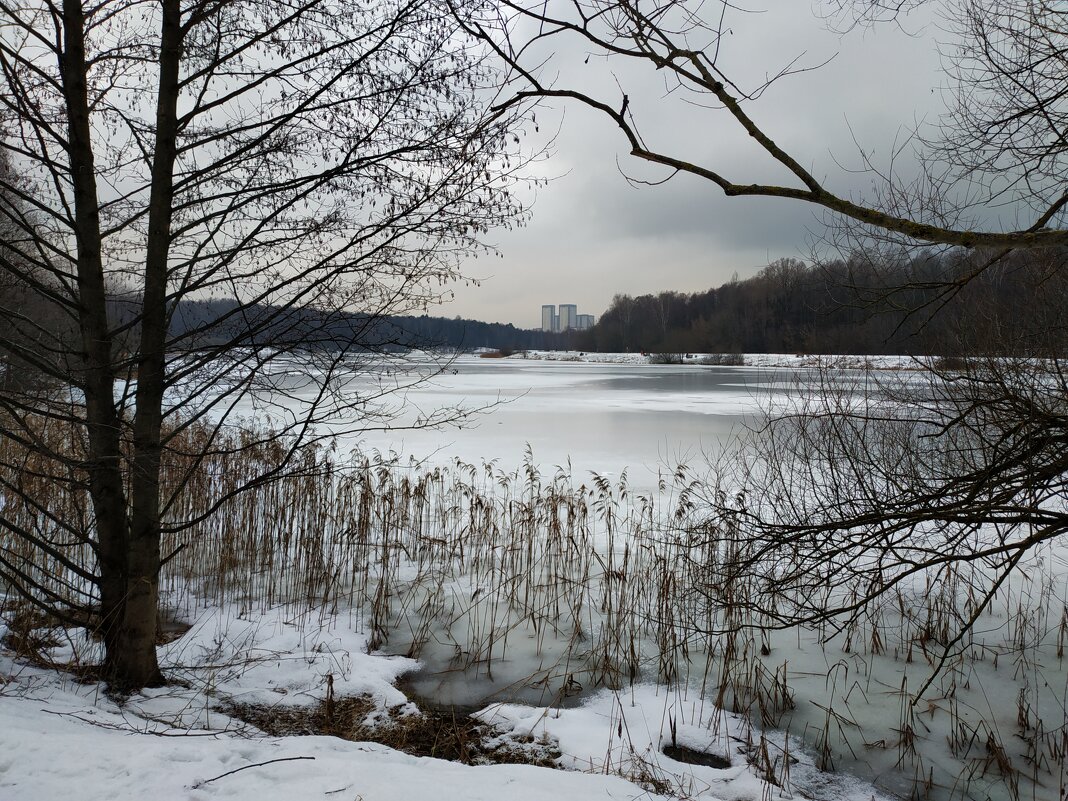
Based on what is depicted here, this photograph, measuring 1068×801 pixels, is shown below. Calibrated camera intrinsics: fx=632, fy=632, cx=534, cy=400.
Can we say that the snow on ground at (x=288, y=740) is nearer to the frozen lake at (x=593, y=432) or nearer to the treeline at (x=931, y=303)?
the frozen lake at (x=593, y=432)

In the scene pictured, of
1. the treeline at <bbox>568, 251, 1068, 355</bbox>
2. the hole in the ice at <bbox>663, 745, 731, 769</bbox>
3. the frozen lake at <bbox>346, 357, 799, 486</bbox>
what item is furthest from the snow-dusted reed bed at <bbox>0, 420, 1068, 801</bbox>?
the treeline at <bbox>568, 251, 1068, 355</bbox>

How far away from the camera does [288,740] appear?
9.35ft

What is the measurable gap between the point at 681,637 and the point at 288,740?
3058mm

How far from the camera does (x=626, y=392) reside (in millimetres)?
24266

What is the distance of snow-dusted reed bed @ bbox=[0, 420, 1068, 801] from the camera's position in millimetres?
3625

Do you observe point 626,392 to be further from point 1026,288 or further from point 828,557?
point 828,557

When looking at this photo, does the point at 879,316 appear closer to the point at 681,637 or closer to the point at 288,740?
the point at 681,637

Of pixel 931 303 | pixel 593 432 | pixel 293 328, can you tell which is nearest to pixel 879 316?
pixel 931 303

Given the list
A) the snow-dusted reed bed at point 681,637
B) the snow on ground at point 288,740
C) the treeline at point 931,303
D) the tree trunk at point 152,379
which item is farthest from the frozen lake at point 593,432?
the tree trunk at point 152,379

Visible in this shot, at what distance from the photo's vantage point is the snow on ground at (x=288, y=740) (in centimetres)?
231

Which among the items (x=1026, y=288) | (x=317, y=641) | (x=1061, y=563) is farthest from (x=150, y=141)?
(x=1061, y=563)

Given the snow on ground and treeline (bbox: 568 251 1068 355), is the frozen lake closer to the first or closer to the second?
treeline (bbox: 568 251 1068 355)

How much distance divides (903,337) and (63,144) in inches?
Result: 209

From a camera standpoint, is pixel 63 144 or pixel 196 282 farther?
pixel 196 282
